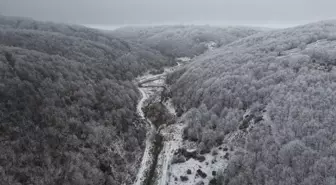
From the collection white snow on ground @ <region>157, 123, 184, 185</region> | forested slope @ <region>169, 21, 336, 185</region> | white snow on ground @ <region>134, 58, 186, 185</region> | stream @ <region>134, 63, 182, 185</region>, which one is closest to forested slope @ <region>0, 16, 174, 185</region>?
white snow on ground @ <region>134, 58, 186, 185</region>

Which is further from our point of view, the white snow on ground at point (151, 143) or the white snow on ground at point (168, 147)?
the white snow on ground at point (151, 143)

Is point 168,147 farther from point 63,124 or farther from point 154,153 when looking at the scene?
A: point 63,124

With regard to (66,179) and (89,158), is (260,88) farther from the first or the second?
(66,179)

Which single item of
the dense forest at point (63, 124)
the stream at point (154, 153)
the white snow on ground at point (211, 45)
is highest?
the white snow on ground at point (211, 45)

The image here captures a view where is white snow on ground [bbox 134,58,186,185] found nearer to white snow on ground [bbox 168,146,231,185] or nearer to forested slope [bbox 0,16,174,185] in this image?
forested slope [bbox 0,16,174,185]

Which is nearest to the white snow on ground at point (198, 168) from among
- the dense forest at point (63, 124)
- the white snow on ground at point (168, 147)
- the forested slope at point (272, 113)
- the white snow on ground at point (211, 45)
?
the white snow on ground at point (168, 147)

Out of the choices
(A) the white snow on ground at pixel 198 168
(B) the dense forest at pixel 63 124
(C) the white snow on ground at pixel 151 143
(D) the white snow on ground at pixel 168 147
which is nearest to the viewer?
(B) the dense forest at pixel 63 124

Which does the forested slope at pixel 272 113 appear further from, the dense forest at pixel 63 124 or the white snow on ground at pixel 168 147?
the dense forest at pixel 63 124
